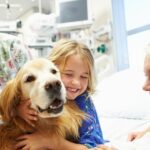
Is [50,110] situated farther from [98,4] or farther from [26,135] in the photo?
[98,4]

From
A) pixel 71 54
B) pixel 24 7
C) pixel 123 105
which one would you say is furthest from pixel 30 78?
pixel 24 7

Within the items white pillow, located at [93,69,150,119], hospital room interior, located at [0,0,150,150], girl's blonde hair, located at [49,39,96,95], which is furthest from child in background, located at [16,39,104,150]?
hospital room interior, located at [0,0,150,150]

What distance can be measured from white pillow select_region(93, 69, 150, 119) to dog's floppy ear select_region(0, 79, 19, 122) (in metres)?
0.88

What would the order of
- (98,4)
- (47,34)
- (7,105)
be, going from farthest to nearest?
(98,4)
(47,34)
(7,105)

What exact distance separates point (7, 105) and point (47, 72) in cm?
18

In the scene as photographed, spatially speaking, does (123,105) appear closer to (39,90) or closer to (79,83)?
(79,83)

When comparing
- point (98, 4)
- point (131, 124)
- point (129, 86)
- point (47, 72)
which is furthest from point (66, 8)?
point (47, 72)

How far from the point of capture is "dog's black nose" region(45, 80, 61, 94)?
3.32 feet

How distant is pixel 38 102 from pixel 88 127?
37 centimetres

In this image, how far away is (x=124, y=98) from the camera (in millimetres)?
2197

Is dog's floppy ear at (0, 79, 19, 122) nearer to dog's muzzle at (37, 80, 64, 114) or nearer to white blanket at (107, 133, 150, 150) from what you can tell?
dog's muzzle at (37, 80, 64, 114)

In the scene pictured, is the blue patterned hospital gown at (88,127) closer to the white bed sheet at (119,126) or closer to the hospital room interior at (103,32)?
the white bed sheet at (119,126)

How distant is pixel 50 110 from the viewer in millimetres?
1051

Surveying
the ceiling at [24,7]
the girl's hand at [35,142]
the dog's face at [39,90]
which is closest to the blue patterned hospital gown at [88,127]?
the girl's hand at [35,142]
